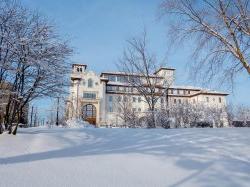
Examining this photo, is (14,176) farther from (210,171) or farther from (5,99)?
(5,99)

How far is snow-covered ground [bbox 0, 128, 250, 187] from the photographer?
5.90m

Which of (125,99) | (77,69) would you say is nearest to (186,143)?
(125,99)

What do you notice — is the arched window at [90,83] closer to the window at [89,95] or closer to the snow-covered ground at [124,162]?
the window at [89,95]

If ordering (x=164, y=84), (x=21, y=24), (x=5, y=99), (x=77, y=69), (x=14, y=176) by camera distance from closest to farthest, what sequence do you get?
(x=14, y=176), (x=21, y=24), (x=5, y=99), (x=164, y=84), (x=77, y=69)

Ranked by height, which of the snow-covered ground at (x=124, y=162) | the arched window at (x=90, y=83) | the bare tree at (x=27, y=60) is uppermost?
the arched window at (x=90, y=83)

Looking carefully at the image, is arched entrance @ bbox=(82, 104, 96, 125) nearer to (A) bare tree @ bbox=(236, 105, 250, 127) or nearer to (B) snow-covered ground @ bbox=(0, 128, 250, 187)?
(A) bare tree @ bbox=(236, 105, 250, 127)

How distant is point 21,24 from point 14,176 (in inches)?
238

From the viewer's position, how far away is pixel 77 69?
A: 69688 mm

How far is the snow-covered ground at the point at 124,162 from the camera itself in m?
5.90

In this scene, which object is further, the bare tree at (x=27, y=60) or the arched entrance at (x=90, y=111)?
the arched entrance at (x=90, y=111)

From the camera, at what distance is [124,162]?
7445 mm

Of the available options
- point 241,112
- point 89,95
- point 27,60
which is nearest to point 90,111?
point 89,95

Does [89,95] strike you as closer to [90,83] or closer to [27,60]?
[90,83]

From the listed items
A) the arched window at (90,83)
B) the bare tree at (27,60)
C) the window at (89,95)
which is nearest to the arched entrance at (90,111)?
the window at (89,95)
